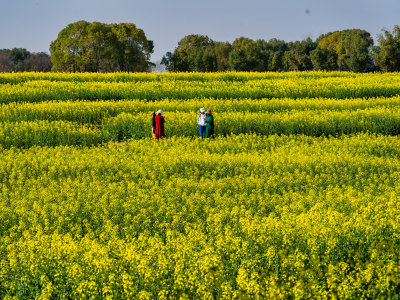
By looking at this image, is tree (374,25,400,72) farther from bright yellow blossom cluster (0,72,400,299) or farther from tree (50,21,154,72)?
bright yellow blossom cluster (0,72,400,299)

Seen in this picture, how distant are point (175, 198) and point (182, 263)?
477 centimetres

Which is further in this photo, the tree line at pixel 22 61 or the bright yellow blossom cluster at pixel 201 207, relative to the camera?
the tree line at pixel 22 61

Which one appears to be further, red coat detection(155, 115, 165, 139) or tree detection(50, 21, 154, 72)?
tree detection(50, 21, 154, 72)

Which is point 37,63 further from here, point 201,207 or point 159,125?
point 201,207

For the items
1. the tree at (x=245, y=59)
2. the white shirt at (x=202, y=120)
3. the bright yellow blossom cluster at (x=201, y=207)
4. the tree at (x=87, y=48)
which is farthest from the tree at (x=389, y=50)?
the white shirt at (x=202, y=120)

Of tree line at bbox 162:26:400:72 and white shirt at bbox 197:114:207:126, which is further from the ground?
tree line at bbox 162:26:400:72

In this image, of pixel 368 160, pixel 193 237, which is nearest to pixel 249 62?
pixel 368 160

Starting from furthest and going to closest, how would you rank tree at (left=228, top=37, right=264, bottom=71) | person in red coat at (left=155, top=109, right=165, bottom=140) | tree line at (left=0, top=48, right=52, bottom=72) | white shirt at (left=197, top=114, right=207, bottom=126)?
tree line at (left=0, top=48, right=52, bottom=72)
tree at (left=228, top=37, right=264, bottom=71)
white shirt at (left=197, top=114, right=207, bottom=126)
person in red coat at (left=155, top=109, right=165, bottom=140)

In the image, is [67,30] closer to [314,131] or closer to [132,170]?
[314,131]

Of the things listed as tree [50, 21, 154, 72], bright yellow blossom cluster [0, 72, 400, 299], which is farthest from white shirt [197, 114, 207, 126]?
tree [50, 21, 154, 72]

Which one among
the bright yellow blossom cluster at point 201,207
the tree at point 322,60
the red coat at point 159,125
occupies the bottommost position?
the bright yellow blossom cluster at point 201,207

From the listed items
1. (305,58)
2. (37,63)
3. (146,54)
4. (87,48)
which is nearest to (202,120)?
(87,48)

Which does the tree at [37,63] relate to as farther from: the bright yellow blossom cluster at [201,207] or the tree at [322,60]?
the bright yellow blossom cluster at [201,207]

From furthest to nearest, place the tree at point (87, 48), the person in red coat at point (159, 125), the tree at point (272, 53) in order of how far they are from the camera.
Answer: the tree at point (272, 53) → the tree at point (87, 48) → the person in red coat at point (159, 125)
